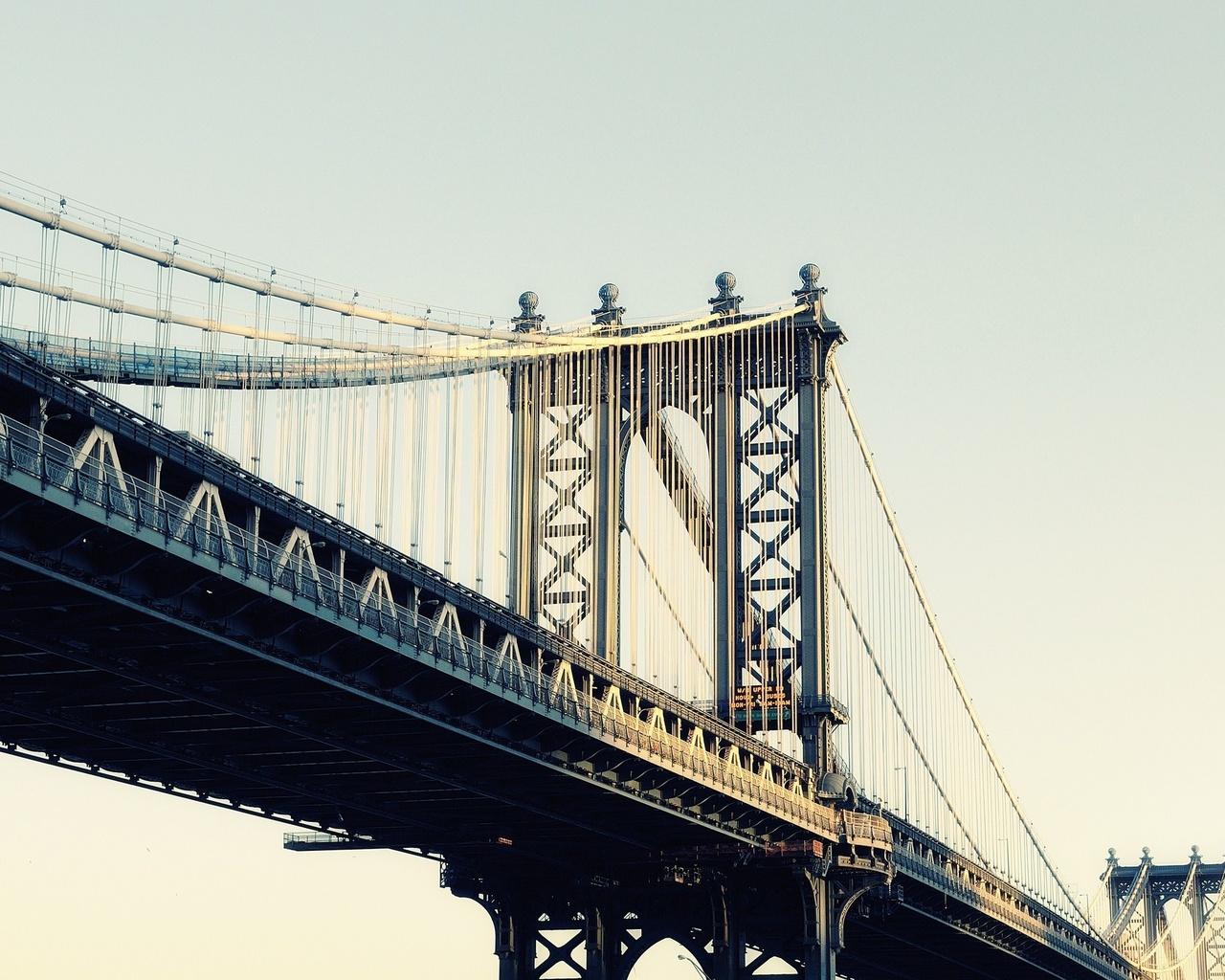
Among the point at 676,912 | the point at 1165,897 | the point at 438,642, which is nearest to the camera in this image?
the point at 438,642

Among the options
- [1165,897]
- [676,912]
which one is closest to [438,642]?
[676,912]

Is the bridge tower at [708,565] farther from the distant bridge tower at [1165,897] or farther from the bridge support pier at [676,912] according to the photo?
the distant bridge tower at [1165,897]

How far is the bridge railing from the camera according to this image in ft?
129

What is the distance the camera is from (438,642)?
5147 centimetres

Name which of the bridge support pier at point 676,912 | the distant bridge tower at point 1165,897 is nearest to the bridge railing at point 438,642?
the bridge support pier at point 676,912

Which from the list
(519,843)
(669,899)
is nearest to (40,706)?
(519,843)

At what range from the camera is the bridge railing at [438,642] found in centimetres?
3931

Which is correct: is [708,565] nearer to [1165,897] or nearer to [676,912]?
[676,912]

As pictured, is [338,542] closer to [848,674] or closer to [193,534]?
[193,534]

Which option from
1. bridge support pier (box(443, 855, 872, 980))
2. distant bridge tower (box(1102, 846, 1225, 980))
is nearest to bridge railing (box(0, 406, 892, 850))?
bridge support pier (box(443, 855, 872, 980))

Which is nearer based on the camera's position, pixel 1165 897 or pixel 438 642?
pixel 438 642

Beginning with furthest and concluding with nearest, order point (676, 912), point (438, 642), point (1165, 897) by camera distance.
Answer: point (1165, 897) → point (676, 912) → point (438, 642)

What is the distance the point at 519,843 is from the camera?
73.3 metres

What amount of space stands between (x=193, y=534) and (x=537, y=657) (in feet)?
57.8
